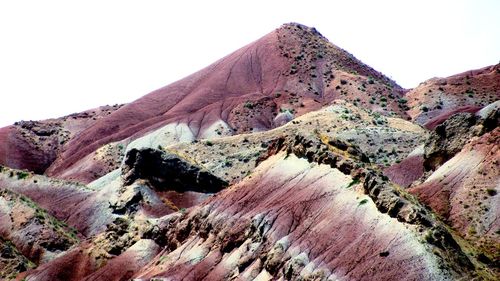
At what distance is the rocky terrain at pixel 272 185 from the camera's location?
126ft

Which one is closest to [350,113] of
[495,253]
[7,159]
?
[7,159]

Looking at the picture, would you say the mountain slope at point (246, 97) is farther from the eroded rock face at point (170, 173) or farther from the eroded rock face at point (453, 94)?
the eroded rock face at point (170, 173)

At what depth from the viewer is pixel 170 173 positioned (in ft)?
270

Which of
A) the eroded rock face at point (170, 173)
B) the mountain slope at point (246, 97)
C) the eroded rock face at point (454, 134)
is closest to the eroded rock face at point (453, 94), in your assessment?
the mountain slope at point (246, 97)

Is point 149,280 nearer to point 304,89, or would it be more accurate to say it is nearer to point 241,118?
point 241,118

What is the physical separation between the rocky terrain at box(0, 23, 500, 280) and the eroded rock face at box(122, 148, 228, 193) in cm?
14

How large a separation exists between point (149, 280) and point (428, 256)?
19.8 m

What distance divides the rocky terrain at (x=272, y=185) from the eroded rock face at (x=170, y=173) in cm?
14

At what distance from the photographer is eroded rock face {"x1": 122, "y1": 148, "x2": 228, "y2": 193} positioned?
269ft

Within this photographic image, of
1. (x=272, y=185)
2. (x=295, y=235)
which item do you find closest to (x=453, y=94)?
(x=272, y=185)

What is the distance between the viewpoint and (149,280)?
1925 inches

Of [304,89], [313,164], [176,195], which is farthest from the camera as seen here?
[304,89]

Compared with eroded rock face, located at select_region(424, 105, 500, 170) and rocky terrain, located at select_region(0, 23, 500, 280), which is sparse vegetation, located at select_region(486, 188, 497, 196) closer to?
rocky terrain, located at select_region(0, 23, 500, 280)

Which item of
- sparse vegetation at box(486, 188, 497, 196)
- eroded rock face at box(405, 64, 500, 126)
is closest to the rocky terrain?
sparse vegetation at box(486, 188, 497, 196)
